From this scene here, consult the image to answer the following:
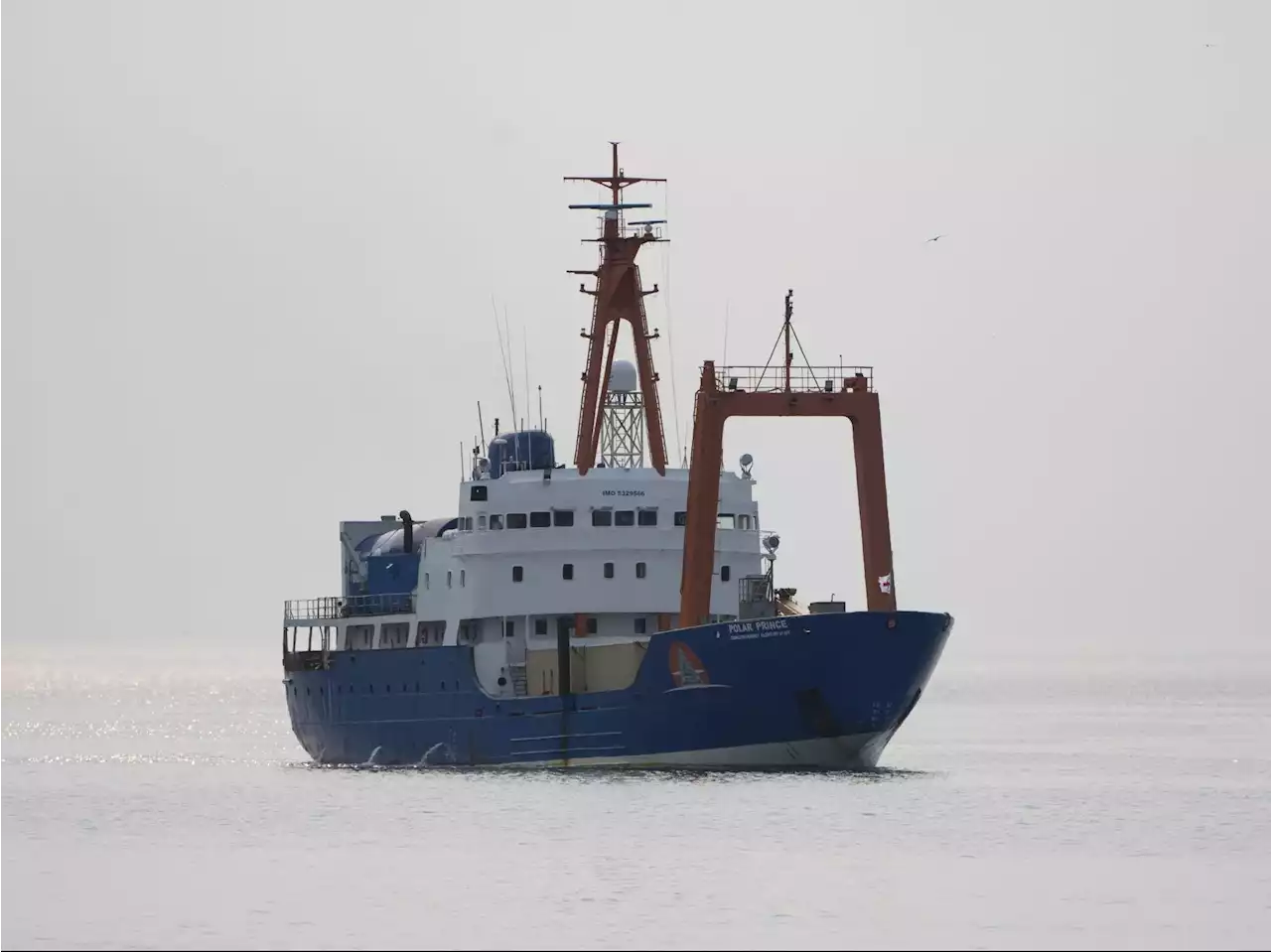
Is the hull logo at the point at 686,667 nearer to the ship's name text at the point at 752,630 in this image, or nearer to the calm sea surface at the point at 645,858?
the ship's name text at the point at 752,630

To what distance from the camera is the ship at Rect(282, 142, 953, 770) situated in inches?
2338

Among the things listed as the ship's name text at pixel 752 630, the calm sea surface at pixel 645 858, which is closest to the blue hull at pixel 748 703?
the ship's name text at pixel 752 630

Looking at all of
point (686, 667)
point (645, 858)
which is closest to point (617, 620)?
point (686, 667)

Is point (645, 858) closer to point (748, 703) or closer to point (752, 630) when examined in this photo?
point (752, 630)

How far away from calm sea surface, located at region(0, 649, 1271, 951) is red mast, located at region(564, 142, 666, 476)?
391 inches

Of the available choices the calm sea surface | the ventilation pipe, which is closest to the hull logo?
the calm sea surface

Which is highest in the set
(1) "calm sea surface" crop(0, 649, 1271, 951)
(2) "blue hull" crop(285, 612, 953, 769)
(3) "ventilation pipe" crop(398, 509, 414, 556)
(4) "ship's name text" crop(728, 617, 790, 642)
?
(3) "ventilation pipe" crop(398, 509, 414, 556)

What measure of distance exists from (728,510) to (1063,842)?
17.8m

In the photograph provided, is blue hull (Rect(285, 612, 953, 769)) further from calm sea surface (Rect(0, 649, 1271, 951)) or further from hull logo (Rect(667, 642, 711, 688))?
calm sea surface (Rect(0, 649, 1271, 951))

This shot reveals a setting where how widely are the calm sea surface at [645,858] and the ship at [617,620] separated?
3.73 feet

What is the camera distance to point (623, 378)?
229 ft

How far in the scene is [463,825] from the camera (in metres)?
53.1

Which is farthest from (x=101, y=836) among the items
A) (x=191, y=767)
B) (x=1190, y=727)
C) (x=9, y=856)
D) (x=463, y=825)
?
(x=1190, y=727)

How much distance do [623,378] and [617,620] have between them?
685 cm
